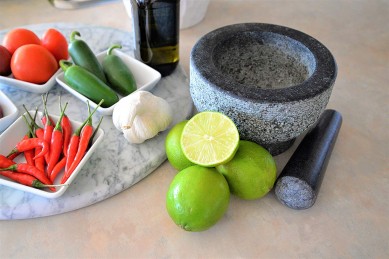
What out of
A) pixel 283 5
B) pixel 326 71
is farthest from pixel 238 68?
pixel 283 5

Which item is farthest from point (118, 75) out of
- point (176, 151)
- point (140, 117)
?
point (176, 151)

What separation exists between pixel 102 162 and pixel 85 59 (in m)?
0.27

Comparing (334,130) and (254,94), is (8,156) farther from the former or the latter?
(334,130)

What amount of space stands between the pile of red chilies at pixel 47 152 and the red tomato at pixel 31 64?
0.15 meters

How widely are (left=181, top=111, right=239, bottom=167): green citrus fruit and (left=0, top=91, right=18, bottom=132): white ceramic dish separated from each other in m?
0.35

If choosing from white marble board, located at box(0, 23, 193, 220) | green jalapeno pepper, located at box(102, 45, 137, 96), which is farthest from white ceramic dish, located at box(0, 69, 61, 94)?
green jalapeno pepper, located at box(102, 45, 137, 96)

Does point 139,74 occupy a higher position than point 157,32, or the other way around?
point 157,32

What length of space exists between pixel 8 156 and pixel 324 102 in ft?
1.77

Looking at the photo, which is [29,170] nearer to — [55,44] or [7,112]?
[7,112]

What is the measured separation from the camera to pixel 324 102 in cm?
58

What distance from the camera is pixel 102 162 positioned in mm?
655

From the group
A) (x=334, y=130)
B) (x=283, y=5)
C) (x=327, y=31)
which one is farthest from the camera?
(x=283, y=5)

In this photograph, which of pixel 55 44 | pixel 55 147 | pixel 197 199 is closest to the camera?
pixel 197 199

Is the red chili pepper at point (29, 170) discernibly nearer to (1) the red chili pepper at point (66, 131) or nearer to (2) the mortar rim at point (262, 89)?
(1) the red chili pepper at point (66, 131)
